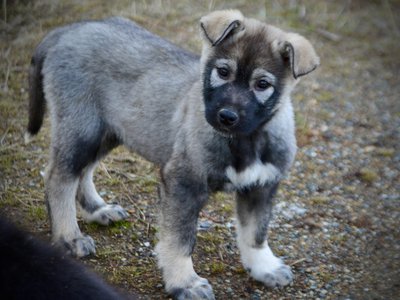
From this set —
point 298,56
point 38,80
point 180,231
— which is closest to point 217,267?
point 180,231

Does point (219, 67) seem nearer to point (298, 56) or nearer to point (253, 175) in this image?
point (298, 56)

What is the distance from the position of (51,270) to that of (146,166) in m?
2.91

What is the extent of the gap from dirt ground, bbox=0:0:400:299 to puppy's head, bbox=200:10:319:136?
44.7 inches

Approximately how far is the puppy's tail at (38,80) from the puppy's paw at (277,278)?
1.80 meters

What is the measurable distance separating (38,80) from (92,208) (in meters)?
0.92

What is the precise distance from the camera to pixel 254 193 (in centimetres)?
407

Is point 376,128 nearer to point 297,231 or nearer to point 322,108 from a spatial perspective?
point 322,108

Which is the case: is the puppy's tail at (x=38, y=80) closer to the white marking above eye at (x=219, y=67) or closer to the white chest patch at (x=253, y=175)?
the white marking above eye at (x=219, y=67)

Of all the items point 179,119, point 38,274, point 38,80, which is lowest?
point 38,80

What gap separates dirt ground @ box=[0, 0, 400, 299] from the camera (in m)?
4.36

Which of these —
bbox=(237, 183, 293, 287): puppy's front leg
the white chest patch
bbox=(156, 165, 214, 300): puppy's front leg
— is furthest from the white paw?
the white chest patch

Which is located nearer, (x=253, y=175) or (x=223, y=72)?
(x=223, y=72)

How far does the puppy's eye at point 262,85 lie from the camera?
12.1ft

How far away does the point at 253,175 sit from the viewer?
386 centimetres
